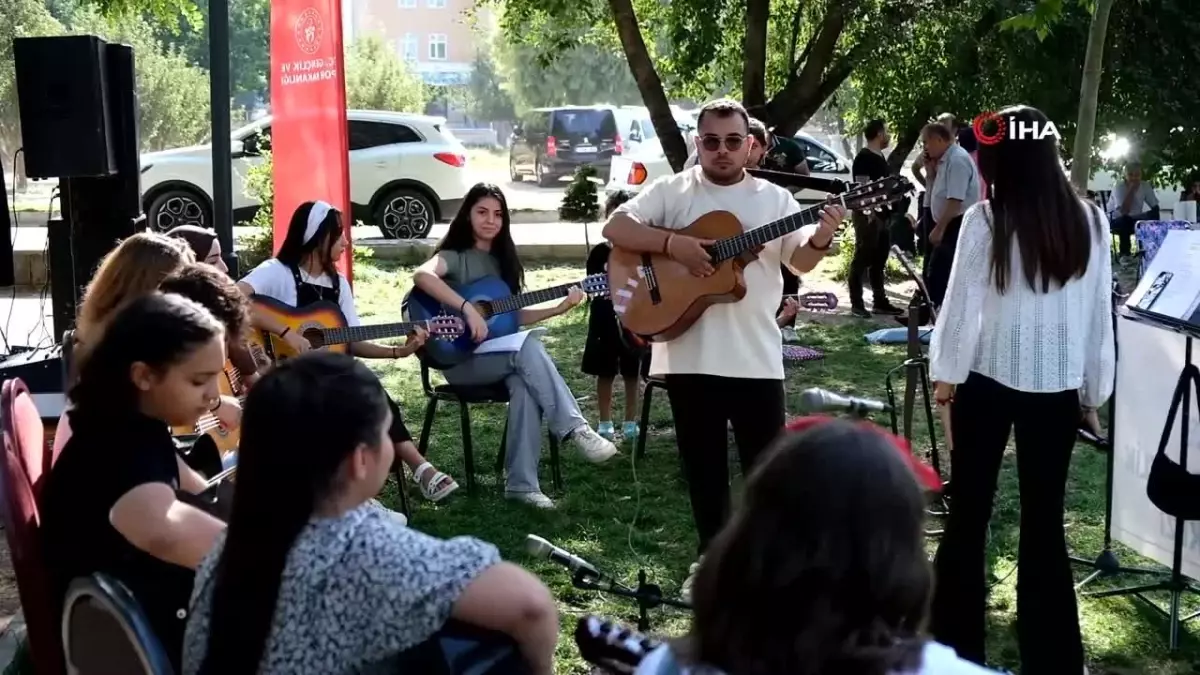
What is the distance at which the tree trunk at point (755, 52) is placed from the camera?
1205 cm

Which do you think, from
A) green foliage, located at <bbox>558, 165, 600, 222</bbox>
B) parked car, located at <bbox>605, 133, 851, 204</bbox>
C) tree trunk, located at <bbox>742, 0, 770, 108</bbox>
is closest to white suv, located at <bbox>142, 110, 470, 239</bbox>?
parked car, located at <bbox>605, 133, 851, 204</bbox>

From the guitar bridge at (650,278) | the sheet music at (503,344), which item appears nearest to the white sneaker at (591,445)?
the sheet music at (503,344)

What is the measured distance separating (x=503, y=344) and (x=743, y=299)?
1806 mm

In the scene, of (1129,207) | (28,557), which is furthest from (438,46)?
(28,557)

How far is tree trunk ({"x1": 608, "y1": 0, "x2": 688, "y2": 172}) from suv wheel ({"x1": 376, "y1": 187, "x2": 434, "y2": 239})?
5.05m

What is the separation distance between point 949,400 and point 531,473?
2.40 metres

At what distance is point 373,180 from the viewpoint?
16.7 metres

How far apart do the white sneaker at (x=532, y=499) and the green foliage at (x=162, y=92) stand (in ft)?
85.3

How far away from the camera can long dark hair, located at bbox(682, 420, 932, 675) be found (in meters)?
1.55

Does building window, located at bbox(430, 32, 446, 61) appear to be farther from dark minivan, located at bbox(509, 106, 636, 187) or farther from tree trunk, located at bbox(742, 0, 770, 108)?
tree trunk, located at bbox(742, 0, 770, 108)

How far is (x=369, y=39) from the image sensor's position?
39.5 meters

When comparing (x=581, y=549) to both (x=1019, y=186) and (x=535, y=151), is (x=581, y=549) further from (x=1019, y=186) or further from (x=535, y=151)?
(x=535, y=151)

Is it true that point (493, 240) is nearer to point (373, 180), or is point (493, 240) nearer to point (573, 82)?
point (373, 180)

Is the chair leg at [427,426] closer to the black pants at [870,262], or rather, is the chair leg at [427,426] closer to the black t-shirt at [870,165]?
the black pants at [870,262]
